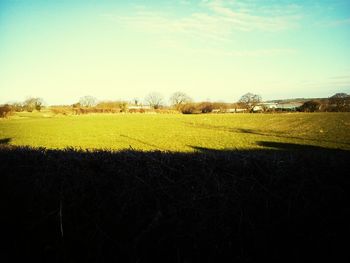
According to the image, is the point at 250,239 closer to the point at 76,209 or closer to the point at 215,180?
the point at 215,180

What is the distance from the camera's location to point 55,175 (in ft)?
12.3

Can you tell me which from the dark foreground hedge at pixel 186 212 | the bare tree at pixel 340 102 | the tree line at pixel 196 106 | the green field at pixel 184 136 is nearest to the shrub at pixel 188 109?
the tree line at pixel 196 106

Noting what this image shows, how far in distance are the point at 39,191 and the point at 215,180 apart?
220cm

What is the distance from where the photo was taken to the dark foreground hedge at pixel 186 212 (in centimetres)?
312

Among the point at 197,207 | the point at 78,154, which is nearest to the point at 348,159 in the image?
the point at 197,207

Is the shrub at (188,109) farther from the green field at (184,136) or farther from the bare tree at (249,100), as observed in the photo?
the green field at (184,136)

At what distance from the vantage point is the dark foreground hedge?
312cm

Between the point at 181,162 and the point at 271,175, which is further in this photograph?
the point at 181,162

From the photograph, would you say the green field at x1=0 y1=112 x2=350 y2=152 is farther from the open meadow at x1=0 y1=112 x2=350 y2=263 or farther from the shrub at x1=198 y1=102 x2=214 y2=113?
the shrub at x1=198 y1=102 x2=214 y2=113

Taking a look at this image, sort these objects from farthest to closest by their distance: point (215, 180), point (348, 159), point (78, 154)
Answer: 1. point (78, 154)
2. point (348, 159)
3. point (215, 180)

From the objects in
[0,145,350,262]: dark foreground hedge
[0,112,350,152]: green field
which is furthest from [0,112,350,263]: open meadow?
[0,112,350,152]: green field

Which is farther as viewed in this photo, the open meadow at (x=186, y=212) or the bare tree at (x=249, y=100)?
the bare tree at (x=249, y=100)

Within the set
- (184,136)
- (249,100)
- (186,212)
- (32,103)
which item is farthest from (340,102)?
(32,103)

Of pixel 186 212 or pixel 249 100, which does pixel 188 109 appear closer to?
pixel 249 100
